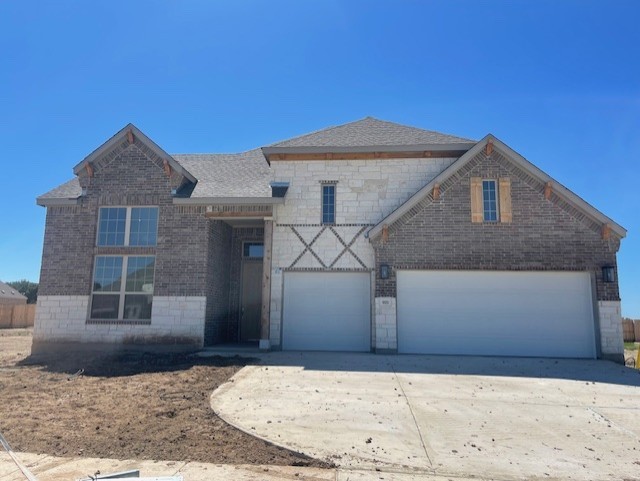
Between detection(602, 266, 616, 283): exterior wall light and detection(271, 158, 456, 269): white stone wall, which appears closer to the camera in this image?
detection(602, 266, 616, 283): exterior wall light

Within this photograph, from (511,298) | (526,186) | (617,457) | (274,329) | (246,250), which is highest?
(526,186)

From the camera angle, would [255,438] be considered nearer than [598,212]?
Yes

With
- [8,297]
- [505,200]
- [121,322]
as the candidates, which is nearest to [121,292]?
[121,322]

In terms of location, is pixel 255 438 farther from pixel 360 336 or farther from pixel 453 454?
pixel 360 336

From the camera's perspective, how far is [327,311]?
13953mm

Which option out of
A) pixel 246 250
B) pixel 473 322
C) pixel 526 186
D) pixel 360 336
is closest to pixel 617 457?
pixel 473 322

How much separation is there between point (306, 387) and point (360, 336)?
5305 millimetres

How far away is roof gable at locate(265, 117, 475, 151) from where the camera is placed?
14562 millimetres

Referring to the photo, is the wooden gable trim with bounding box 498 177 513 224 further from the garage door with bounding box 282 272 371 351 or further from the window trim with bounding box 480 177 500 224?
the garage door with bounding box 282 272 371 351

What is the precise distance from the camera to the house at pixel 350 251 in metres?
13.1

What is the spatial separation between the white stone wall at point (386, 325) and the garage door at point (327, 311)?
2.06ft

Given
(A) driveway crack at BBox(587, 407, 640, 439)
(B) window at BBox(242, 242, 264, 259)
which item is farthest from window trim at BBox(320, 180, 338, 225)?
(A) driveway crack at BBox(587, 407, 640, 439)

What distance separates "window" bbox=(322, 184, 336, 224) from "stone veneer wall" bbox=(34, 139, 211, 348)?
373 centimetres

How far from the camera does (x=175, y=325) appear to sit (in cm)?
1359
